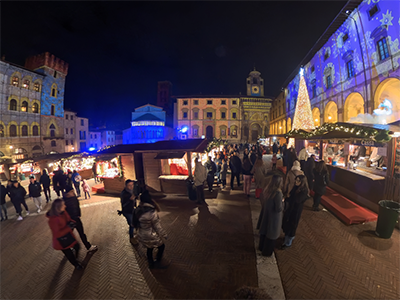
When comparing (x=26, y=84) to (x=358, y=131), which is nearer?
(x=358, y=131)

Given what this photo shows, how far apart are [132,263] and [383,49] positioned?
1945 cm

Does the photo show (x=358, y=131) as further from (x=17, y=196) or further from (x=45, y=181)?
(x=45, y=181)

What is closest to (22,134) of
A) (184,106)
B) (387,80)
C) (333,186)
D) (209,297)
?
(184,106)

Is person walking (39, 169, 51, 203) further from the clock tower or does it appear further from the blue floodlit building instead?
the clock tower

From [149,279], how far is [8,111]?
32.9 m

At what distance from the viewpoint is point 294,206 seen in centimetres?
440

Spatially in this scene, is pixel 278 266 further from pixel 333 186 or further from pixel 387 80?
pixel 387 80

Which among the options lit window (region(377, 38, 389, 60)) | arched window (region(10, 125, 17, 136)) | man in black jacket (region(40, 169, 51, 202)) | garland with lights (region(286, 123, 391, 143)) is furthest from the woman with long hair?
arched window (region(10, 125, 17, 136))

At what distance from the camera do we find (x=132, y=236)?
5340 mm

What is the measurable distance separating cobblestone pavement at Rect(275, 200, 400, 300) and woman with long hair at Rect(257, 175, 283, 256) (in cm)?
47

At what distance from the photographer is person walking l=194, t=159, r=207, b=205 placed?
7.32 m

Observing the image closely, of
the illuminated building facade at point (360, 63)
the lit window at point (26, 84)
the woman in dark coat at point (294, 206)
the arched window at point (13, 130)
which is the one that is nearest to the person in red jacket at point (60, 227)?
the woman in dark coat at point (294, 206)

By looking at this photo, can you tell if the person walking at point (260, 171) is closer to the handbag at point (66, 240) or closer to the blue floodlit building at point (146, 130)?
the handbag at point (66, 240)

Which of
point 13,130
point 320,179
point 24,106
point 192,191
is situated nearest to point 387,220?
point 320,179
